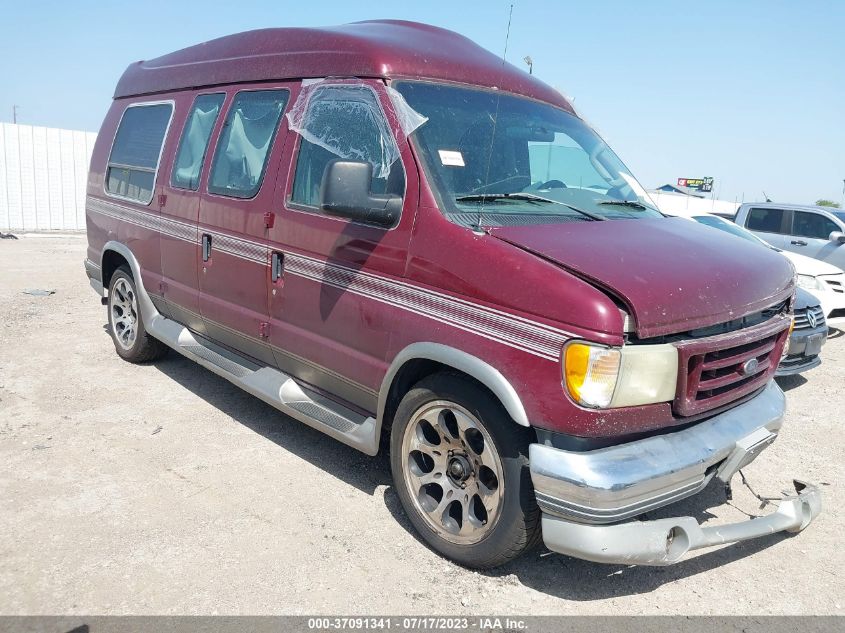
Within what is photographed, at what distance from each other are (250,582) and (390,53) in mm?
2748

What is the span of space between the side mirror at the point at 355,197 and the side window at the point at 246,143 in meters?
1.17

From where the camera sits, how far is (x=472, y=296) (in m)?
2.95

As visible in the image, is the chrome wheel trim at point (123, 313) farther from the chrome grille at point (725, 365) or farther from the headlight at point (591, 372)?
the chrome grille at point (725, 365)

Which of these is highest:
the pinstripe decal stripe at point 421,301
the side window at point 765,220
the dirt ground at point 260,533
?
the side window at point 765,220

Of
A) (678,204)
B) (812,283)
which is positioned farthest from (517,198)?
(678,204)

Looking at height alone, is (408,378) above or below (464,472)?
above

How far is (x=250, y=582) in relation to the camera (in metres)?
3.03

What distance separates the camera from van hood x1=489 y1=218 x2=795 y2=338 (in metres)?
2.70

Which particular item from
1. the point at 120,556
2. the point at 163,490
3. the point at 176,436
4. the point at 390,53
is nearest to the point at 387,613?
the point at 120,556

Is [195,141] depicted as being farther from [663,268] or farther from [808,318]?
[808,318]

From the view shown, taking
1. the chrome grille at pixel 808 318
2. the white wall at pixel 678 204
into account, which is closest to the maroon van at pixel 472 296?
the white wall at pixel 678 204

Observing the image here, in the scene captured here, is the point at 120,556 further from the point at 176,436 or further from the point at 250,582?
the point at 176,436

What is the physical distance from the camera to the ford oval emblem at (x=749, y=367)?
10.3 feet

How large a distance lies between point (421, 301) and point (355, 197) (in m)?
0.59
